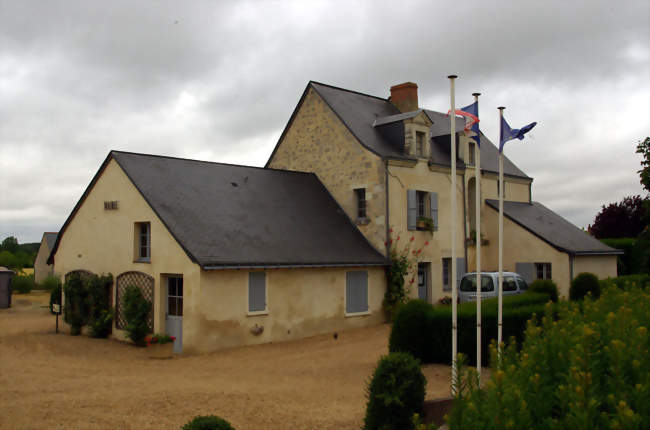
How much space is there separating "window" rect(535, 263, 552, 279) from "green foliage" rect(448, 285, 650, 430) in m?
19.4

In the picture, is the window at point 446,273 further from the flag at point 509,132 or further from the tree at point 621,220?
the tree at point 621,220

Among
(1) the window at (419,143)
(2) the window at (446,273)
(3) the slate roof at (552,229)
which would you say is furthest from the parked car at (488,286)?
(1) the window at (419,143)

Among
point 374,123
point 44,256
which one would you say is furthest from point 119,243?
point 44,256

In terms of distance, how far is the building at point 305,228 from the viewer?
16422mm

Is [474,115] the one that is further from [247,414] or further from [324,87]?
[324,87]

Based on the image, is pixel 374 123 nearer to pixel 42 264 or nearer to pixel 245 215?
pixel 245 215

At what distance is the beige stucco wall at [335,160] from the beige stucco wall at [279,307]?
2.40 m

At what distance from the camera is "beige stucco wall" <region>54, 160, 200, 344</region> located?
52.6ft

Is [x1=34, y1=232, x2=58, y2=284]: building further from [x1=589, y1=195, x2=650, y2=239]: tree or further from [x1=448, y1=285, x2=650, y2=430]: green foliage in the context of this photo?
[x1=448, y1=285, x2=650, y2=430]: green foliage

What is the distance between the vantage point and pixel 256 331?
656 inches

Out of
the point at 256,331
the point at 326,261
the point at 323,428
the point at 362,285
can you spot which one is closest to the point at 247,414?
the point at 323,428

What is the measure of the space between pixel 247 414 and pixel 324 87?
17391 mm

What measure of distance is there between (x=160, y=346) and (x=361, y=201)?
383 inches

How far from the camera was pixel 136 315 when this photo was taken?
54.7ft
